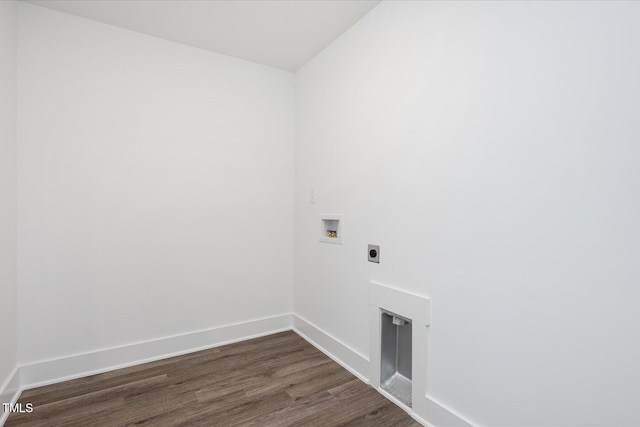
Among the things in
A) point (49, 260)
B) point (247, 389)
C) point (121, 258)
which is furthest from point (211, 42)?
point (247, 389)

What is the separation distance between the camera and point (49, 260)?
212 cm

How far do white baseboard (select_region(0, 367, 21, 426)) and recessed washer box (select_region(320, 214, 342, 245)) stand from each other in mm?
2206

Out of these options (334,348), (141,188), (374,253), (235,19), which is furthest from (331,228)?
(235,19)

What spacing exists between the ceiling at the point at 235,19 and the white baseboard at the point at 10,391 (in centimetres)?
244

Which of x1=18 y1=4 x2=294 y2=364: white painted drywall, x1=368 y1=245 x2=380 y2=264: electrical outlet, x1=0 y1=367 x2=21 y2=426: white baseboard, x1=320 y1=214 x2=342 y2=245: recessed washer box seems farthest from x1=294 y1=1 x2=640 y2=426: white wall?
x1=0 y1=367 x2=21 y2=426: white baseboard

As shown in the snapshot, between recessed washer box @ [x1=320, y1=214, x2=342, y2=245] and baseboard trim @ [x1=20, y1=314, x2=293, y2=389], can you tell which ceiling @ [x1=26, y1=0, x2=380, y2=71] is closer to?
recessed washer box @ [x1=320, y1=214, x2=342, y2=245]

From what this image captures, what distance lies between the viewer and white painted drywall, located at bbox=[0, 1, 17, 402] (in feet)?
5.95

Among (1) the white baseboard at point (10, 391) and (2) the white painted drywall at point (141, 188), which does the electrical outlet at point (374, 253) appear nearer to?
(2) the white painted drywall at point (141, 188)

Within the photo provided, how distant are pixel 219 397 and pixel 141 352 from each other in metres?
0.88

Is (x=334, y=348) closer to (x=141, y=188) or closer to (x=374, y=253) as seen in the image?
(x=374, y=253)

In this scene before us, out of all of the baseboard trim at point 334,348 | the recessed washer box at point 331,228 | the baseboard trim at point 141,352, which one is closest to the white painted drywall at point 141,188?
the baseboard trim at point 141,352

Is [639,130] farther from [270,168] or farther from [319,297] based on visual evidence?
[270,168]

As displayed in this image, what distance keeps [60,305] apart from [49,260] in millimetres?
329

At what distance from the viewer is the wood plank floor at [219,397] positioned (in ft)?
5.72
